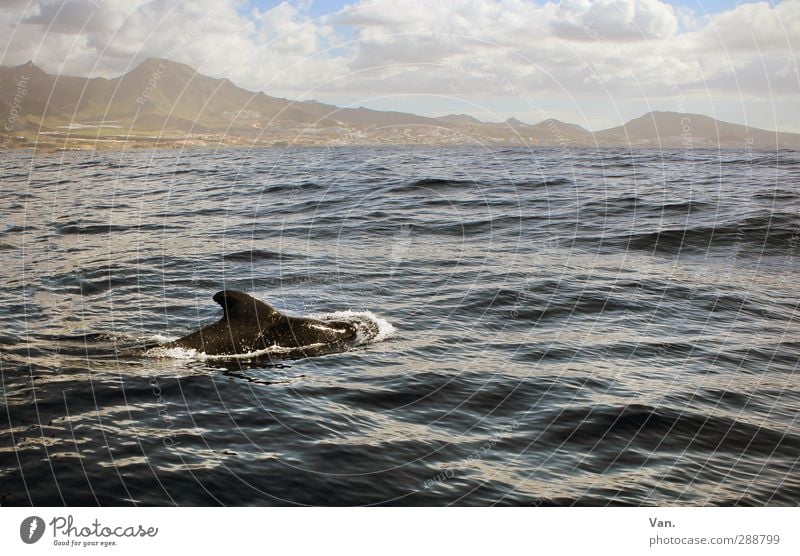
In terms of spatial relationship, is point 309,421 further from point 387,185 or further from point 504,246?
point 387,185

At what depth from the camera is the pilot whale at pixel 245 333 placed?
19.3 m

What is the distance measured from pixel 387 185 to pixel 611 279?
110ft

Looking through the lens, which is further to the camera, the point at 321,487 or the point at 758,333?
the point at 758,333

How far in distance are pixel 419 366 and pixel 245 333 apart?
4.84m

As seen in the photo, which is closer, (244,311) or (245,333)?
(245,333)

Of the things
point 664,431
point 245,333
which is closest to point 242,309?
point 245,333
